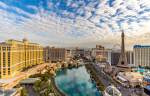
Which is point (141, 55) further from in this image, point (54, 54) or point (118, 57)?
point (54, 54)

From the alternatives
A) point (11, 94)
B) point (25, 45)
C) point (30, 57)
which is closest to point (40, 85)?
point (11, 94)

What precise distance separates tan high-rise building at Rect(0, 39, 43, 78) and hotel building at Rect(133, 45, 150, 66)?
20.2 metres

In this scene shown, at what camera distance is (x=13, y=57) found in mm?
22406

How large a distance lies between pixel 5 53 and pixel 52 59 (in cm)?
2511

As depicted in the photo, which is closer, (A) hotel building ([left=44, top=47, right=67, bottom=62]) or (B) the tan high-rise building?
(B) the tan high-rise building

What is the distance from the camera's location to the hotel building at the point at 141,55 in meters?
33.3

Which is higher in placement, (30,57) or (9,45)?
(9,45)

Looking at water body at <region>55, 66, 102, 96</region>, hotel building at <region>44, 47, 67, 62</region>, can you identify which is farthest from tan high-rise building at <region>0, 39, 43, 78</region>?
hotel building at <region>44, 47, 67, 62</region>

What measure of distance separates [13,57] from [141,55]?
935 inches

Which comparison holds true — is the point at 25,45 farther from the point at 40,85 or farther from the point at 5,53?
the point at 40,85

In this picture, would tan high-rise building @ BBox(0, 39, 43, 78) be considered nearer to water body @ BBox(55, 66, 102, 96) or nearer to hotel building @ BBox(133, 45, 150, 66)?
water body @ BBox(55, 66, 102, 96)

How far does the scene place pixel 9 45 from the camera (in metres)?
21.6

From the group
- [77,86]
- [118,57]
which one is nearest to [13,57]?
[77,86]

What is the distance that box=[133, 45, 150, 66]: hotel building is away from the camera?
33.3 meters
